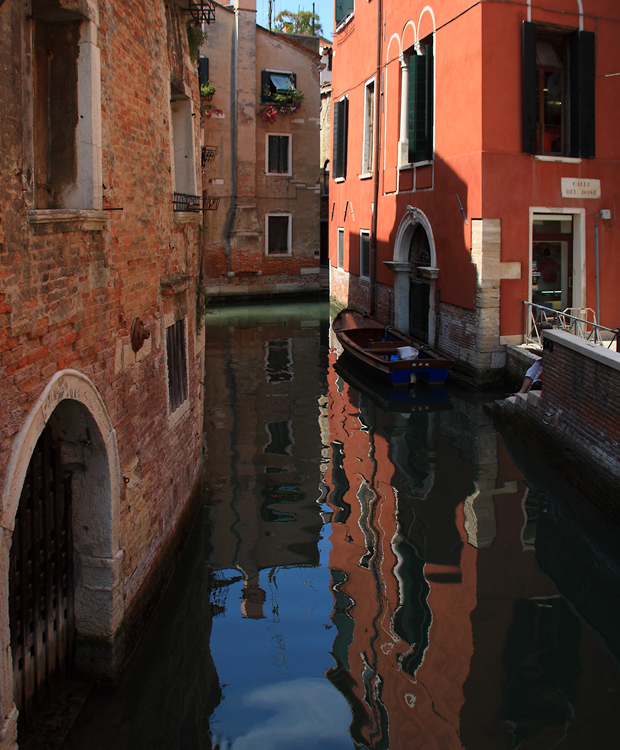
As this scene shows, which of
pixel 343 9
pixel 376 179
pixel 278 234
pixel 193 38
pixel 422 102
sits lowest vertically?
pixel 278 234

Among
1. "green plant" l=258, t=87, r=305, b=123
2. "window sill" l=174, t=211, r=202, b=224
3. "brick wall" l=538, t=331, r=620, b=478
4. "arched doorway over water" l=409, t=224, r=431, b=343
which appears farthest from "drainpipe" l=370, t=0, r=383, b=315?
"window sill" l=174, t=211, r=202, b=224

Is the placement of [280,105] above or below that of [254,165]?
above

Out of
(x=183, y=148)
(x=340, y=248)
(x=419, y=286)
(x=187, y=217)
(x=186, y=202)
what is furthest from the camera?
(x=340, y=248)

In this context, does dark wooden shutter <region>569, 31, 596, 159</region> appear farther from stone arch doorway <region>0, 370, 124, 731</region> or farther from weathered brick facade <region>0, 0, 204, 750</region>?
stone arch doorway <region>0, 370, 124, 731</region>

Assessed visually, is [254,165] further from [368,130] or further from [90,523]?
[90,523]

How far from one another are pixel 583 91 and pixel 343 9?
9.81m

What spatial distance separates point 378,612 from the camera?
5148 millimetres

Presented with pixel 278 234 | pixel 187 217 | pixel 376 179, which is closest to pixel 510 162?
pixel 376 179

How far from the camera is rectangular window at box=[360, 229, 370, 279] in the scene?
17.7 m

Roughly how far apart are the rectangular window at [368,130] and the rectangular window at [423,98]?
11.6 ft

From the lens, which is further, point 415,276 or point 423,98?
point 415,276

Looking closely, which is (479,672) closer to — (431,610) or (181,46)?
→ (431,610)

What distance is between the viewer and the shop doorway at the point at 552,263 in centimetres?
1200

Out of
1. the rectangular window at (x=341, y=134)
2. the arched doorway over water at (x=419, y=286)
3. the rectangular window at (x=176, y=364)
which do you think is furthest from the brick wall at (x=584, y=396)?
the rectangular window at (x=341, y=134)
